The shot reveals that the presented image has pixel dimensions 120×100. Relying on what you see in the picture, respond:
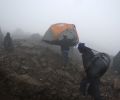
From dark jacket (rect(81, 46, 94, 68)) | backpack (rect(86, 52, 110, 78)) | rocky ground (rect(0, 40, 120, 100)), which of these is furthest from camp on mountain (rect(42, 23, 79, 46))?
backpack (rect(86, 52, 110, 78))

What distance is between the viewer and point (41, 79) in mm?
7082

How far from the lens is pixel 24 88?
614 cm

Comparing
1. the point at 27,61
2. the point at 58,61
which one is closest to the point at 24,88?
the point at 27,61

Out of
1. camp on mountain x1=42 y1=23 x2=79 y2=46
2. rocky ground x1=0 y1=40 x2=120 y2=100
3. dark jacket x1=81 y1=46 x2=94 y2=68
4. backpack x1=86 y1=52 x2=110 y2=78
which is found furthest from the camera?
camp on mountain x1=42 y1=23 x2=79 y2=46

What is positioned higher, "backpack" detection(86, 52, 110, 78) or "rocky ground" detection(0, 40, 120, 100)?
"backpack" detection(86, 52, 110, 78)

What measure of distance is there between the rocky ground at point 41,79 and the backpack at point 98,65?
1835 millimetres

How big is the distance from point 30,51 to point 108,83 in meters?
5.41

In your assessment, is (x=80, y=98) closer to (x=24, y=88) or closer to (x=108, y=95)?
(x=108, y=95)

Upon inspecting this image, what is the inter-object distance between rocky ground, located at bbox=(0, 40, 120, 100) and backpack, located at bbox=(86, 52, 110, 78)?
183 cm

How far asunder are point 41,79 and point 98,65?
3160mm

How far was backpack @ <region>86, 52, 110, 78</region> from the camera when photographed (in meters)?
5.03

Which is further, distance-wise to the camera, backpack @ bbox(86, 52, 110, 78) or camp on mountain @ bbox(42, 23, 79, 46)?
camp on mountain @ bbox(42, 23, 79, 46)

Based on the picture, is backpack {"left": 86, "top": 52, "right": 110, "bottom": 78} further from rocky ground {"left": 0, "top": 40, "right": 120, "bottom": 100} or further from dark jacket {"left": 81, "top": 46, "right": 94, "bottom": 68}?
rocky ground {"left": 0, "top": 40, "right": 120, "bottom": 100}

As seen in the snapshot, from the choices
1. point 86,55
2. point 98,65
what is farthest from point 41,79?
point 98,65
